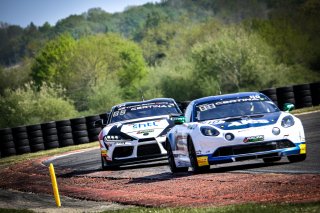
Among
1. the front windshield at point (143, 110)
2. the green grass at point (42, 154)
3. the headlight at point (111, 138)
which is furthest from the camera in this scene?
the green grass at point (42, 154)

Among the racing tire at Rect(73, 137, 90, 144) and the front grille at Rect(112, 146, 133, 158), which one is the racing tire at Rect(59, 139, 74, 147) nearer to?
the racing tire at Rect(73, 137, 90, 144)

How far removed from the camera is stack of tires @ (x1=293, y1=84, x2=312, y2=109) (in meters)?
32.8

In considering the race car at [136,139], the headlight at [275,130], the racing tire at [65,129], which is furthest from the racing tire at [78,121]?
the headlight at [275,130]

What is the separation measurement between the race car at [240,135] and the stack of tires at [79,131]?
19.2 metres

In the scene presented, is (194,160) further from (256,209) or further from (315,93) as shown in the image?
(315,93)

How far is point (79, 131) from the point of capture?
3328 cm

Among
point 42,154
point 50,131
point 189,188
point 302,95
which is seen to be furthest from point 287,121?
point 50,131

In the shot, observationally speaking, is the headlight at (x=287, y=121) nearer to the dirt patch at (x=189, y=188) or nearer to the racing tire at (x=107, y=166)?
the dirt patch at (x=189, y=188)

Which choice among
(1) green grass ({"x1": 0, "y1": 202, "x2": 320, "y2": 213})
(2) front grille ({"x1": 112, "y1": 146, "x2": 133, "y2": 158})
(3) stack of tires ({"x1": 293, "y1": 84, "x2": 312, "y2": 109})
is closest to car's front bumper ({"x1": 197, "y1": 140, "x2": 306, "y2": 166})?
(1) green grass ({"x1": 0, "y1": 202, "x2": 320, "y2": 213})

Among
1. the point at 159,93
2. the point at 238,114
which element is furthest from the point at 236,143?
the point at 159,93

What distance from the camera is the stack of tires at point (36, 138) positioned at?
33.1 m

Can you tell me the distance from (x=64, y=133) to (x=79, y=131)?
62 cm

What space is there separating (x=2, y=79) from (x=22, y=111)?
49874mm

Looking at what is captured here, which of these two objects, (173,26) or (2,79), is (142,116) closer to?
(2,79)
